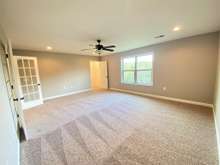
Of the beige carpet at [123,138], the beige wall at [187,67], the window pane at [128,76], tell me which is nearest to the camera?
the beige carpet at [123,138]

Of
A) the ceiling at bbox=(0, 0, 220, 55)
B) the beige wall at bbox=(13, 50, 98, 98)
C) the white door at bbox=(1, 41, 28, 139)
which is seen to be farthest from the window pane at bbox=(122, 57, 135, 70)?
the white door at bbox=(1, 41, 28, 139)

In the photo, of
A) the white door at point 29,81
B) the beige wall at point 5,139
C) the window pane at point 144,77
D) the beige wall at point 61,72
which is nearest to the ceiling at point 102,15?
the beige wall at point 5,139

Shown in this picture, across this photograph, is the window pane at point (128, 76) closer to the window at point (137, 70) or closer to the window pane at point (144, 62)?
the window at point (137, 70)

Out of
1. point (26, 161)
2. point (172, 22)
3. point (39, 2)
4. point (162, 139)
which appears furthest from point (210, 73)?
point (26, 161)

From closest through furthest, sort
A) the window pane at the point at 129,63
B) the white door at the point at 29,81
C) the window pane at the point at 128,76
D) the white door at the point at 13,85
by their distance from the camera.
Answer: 1. the white door at the point at 13,85
2. the white door at the point at 29,81
3. the window pane at the point at 129,63
4. the window pane at the point at 128,76

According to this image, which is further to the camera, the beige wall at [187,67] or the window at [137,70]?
the window at [137,70]

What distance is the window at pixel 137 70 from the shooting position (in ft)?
16.4

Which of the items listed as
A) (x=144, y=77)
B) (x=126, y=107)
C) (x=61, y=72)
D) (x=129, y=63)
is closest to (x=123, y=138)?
(x=126, y=107)

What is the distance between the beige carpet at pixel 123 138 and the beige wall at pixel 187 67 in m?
0.71

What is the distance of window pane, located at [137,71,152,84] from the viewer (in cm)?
504

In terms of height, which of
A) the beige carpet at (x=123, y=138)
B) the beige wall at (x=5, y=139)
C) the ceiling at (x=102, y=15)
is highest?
the ceiling at (x=102, y=15)

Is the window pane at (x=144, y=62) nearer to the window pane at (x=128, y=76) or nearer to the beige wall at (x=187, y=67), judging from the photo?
the beige wall at (x=187, y=67)

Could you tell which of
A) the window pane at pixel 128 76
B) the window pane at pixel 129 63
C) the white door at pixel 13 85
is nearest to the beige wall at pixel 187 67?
the window pane at pixel 129 63

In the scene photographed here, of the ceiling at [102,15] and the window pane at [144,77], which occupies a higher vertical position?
the ceiling at [102,15]
